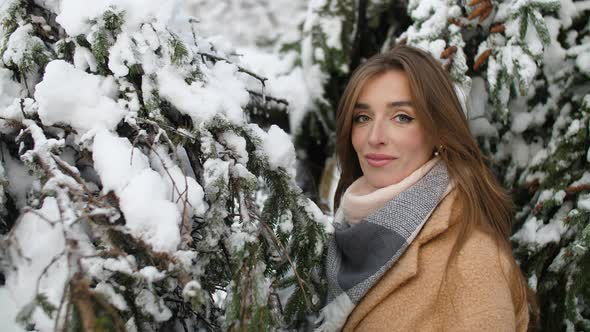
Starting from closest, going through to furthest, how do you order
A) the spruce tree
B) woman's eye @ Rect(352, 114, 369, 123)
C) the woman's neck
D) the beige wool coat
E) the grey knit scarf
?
the spruce tree → the beige wool coat → the grey knit scarf → the woman's neck → woman's eye @ Rect(352, 114, 369, 123)

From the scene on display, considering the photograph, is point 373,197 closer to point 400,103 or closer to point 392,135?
point 392,135

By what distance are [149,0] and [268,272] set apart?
0.80 m

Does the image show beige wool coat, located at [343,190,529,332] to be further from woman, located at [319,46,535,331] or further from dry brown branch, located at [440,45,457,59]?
dry brown branch, located at [440,45,457,59]

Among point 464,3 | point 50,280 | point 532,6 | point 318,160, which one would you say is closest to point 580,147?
point 532,6

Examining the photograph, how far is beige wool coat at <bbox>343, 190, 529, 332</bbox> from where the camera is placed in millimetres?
1331

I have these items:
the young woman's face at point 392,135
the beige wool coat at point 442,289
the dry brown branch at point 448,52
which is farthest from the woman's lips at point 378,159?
the dry brown branch at point 448,52

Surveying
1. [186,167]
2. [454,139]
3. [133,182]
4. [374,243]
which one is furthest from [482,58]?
[133,182]

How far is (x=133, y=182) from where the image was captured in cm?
102

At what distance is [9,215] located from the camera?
46.8 inches

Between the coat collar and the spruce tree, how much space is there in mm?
172

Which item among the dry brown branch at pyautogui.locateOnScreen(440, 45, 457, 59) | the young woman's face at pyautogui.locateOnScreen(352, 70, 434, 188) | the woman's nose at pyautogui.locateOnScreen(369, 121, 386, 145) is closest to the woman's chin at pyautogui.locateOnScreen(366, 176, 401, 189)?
the young woman's face at pyautogui.locateOnScreen(352, 70, 434, 188)

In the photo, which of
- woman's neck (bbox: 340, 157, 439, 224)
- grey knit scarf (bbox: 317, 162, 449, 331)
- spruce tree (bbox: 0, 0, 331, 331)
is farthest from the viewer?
woman's neck (bbox: 340, 157, 439, 224)

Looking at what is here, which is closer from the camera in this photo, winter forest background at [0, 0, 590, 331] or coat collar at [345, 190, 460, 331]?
winter forest background at [0, 0, 590, 331]

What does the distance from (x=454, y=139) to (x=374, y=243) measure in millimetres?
479
